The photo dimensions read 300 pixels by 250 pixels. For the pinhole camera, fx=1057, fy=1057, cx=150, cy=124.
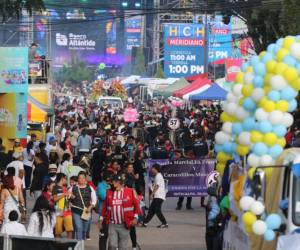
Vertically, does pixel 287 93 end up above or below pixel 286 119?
above

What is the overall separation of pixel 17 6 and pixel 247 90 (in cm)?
1093

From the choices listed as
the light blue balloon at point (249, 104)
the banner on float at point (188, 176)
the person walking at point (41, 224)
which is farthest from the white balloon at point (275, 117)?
the banner on float at point (188, 176)

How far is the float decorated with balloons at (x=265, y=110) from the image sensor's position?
11.0 meters

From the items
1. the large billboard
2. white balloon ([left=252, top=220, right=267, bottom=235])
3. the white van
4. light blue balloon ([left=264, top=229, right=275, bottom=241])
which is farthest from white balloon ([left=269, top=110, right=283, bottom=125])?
the large billboard

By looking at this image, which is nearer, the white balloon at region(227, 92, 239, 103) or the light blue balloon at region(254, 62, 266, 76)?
the light blue balloon at region(254, 62, 266, 76)

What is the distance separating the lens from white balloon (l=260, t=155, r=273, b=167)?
1096 centimetres

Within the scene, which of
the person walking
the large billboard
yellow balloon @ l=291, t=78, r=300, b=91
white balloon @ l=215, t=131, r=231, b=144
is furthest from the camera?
the large billboard

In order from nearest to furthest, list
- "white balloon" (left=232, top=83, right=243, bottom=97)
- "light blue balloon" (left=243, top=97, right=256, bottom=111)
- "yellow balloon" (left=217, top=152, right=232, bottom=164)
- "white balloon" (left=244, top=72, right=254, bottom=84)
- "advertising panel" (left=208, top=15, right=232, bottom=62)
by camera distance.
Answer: "light blue balloon" (left=243, top=97, right=256, bottom=111) → "white balloon" (left=244, top=72, right=254, bottom=84) → "white balloon" (left=232, top=83, right=243, bottom=97) → "yellow balloon" (left=217, top=152, right=232, bottom=164) → "advertising panel" (left=208, top=15, right=232, bottom=62)

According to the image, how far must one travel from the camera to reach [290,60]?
11.2 metres

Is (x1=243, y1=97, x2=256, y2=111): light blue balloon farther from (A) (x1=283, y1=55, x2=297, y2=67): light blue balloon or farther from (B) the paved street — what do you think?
(B) the paved street

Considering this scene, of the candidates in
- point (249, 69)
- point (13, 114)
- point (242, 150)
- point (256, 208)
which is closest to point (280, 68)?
point (249, 69)

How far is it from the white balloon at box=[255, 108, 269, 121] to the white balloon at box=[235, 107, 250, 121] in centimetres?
51

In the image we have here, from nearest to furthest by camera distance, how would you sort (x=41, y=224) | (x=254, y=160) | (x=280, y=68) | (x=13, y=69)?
1. (x=254, y=160)
2. (x=280, y=68)
3. (x=41, y=224)
4. (x=13, y=69)

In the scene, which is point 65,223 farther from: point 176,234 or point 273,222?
point 273,222
